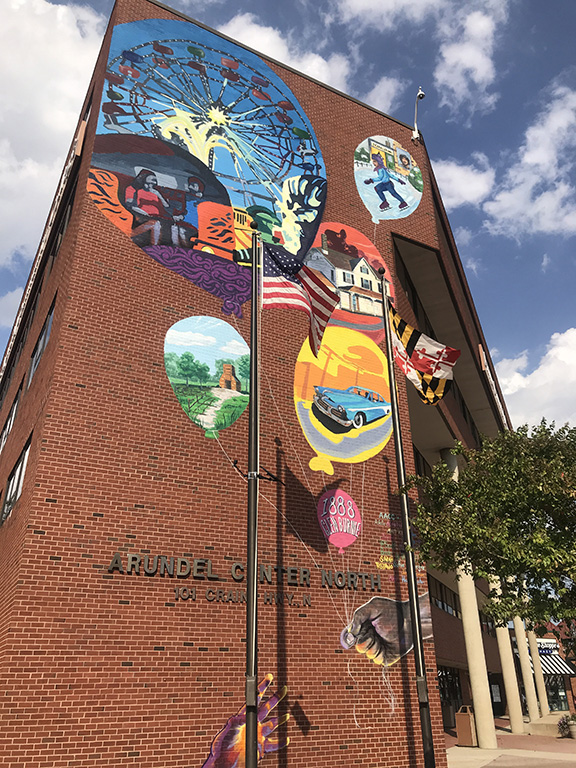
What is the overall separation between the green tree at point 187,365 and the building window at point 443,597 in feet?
53.0

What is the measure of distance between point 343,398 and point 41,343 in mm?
8593

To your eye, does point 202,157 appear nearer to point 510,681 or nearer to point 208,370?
point 208,370

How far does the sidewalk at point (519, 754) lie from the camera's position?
17.3 m

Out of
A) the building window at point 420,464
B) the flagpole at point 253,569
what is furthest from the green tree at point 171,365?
the building window at point 420,464

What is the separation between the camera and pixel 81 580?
11.3 meters

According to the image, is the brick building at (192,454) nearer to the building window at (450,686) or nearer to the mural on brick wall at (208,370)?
the mural on brick wall at (208,370)

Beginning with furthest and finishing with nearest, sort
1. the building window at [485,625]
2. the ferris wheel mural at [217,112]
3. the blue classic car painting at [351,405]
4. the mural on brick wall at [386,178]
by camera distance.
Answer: the building window at [485,625], the mural on brick wall at [386,178], the ferris wheel mural at [217,112], the blue classic car painting at [351,405]

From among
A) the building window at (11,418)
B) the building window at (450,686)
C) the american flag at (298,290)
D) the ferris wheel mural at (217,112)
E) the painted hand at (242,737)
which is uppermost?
the ferris wheel mural at (217,112)

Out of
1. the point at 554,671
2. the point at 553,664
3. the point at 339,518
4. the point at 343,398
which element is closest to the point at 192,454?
the point at 339,518

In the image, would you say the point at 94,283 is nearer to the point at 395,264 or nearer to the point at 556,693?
the point at 395,264

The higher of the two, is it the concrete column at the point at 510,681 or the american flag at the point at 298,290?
the american flag at the point at 298,290

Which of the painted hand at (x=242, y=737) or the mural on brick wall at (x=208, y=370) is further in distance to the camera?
the mural on brick wall at (x=208, y=370)

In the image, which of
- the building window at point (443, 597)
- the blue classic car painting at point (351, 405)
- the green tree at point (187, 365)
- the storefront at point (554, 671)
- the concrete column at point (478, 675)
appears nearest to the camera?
the green tree at point (187, 365)

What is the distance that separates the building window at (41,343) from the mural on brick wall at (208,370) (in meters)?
4.01
